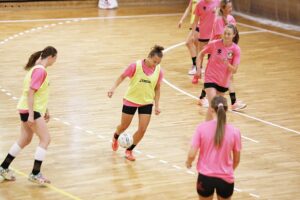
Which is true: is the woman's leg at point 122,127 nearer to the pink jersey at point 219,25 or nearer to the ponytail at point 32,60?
the ponytail at point 32,60

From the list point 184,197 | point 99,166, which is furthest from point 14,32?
point 184,197

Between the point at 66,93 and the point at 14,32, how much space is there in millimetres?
6724

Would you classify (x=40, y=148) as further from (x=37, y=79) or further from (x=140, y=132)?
(x=140, y=132)

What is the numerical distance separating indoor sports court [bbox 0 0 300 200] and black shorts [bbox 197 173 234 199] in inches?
96.5

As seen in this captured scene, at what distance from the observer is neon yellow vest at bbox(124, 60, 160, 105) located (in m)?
11.3

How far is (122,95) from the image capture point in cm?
1572

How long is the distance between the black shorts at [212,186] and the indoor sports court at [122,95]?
2452mm

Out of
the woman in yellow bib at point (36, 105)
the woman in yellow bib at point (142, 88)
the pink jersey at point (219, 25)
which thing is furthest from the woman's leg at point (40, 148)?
the pink jersey at point (219, 25)

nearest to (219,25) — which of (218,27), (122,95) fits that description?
(218,27)

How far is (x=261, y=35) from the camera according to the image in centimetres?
2255

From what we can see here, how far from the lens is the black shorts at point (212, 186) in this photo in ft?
25.8

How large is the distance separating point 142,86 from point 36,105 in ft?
6.04

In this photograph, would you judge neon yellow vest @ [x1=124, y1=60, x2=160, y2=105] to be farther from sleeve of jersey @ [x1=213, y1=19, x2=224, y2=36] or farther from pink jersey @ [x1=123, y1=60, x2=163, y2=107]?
sleeve of jersey @ [x1=213, y1=19, x2=224, y2=36]

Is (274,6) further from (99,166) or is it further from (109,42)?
(99,166)
